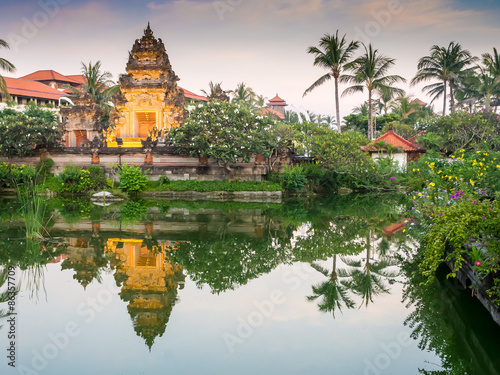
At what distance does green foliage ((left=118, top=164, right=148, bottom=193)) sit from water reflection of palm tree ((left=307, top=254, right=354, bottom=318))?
14330mm

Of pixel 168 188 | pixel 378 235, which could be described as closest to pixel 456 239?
pixel 378 235

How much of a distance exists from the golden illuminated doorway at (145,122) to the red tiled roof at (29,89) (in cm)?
2644

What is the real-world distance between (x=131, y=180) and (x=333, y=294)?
15570mm

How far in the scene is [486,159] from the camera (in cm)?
1135

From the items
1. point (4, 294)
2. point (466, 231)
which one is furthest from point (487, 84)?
point (4, 294)

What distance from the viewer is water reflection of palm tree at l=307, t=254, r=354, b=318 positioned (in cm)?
675

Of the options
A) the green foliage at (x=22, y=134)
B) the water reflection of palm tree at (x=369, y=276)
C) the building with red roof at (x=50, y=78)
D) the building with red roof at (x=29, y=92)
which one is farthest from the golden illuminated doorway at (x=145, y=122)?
the building with red roof at (x=50, y=78)

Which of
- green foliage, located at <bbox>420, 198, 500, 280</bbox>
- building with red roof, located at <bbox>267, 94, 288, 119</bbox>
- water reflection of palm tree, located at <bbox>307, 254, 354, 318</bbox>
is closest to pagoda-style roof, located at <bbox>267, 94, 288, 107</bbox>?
building with red roof, located at <bbox>267, 94, 288, 119</bbox>

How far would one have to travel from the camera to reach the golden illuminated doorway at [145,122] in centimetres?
2785

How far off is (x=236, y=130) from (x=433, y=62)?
20557 mm

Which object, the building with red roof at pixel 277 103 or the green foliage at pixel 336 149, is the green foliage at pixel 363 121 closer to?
the green foliage at pixel 336 149

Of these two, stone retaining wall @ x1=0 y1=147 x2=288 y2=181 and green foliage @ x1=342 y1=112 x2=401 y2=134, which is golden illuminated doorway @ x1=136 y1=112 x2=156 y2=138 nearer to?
stone retaining wall @ x1=0 y1=147 x2=288 y2=181

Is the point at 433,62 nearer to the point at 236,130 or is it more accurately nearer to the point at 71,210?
the point at 236,130

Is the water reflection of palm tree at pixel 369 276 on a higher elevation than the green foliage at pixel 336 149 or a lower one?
lower
